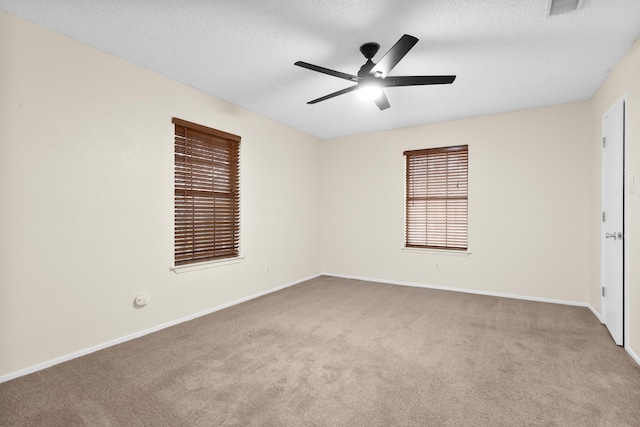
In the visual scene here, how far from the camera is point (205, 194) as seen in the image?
387 centimetres

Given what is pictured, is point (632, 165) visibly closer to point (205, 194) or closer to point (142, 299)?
point (205, 194)

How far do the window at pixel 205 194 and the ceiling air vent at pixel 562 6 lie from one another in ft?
11.3

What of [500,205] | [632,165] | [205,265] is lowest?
[205,265]

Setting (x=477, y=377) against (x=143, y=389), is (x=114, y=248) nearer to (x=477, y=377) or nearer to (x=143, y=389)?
(x=143, y=389)

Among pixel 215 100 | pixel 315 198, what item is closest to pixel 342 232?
pixel 315 198

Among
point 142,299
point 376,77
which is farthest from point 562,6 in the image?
point 142,299

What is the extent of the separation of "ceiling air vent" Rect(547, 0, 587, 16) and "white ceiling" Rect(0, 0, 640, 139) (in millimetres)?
57

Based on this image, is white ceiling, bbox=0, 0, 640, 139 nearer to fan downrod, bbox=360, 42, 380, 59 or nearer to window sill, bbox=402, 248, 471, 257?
fan downrod, bbox=360, 42, 380, 59

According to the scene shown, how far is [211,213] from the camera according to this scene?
13.0 feet

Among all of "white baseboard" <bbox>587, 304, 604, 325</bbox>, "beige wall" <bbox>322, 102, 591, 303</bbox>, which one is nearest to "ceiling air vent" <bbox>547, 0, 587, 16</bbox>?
"beige wall" <bbox>322, 102, 591, 303</bbox>

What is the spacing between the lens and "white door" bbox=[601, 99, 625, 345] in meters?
2.88

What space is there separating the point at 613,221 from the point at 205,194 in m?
4.40

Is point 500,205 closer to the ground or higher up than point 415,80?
closer to the ground

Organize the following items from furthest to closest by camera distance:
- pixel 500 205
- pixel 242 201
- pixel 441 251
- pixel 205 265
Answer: pixel 441 251
pixel 500 205
pixel 242 201
pixel 205 265
